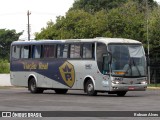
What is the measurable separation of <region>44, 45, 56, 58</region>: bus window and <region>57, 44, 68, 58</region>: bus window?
420 mm

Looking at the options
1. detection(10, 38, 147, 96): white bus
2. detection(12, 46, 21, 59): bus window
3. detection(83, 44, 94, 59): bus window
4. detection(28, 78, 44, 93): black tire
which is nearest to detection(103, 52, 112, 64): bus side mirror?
detection(10, 38, 147, 96): white bus

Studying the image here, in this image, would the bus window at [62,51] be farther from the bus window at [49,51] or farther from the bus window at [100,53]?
the bus window at [100,53]

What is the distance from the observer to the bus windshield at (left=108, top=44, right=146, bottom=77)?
108 feet

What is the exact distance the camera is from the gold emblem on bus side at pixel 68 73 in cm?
3542

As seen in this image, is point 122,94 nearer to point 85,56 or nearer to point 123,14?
point 85,56

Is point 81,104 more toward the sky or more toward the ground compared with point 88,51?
more toward the ground

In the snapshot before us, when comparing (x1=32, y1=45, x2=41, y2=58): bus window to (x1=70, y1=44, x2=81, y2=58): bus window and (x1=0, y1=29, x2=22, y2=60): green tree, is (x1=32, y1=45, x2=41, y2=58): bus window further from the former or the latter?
(x1=0, y1=29, x2=22, y2=60): green tree

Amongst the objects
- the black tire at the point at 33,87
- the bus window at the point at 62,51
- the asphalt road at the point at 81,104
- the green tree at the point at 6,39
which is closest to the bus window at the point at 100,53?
the bus window at the point at 62,51

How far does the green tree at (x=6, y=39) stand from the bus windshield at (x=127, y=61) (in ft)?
237

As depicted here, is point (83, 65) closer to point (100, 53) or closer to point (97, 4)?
point (100, 53)

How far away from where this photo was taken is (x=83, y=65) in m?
34.4

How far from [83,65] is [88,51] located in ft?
2.90

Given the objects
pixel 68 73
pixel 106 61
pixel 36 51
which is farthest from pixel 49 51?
pixel 106 61

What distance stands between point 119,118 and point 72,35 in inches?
1913
